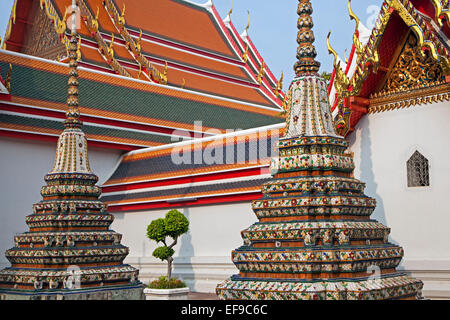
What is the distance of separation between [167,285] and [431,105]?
5.32m

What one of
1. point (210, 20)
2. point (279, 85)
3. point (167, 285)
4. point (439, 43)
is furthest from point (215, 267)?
point (210, 20)

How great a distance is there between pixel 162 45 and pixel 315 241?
660 inches

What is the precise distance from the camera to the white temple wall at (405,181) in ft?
22.7

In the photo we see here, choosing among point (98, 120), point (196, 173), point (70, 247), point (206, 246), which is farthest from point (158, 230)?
point (98, 120)

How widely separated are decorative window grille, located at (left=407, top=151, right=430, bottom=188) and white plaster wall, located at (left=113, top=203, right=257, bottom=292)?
3749 mm

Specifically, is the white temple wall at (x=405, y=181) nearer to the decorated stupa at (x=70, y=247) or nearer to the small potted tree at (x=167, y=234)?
the decorated stupa at (x=70, y=247)

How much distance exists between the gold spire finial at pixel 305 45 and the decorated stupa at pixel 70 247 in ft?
12.8

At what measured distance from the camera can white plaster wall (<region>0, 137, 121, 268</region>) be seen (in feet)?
40.3

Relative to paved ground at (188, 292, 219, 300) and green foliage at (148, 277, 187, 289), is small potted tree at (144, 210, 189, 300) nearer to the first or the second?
green foliage at (148, 277, 187, 289)

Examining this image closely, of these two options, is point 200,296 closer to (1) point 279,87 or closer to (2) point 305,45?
(2) point 305,45

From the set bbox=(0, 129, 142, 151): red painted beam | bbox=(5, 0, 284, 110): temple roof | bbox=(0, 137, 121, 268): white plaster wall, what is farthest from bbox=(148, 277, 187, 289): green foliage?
bbox=(5, 0, 284, 110): temple roof

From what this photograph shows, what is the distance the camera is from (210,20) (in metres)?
24.5
